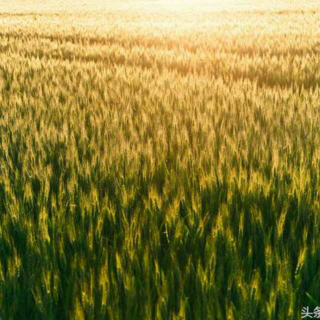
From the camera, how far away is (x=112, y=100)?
3.56 metres

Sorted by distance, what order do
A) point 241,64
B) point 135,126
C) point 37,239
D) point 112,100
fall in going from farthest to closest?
point 241,64
point 112,100
point 135,126
point 37,239

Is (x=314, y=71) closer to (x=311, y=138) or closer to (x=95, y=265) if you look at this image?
(x=311, y=138)

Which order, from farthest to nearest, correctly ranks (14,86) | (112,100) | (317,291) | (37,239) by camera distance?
(14,86) < (112,100) < (37,239) < (317,291)

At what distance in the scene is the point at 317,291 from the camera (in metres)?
1.15

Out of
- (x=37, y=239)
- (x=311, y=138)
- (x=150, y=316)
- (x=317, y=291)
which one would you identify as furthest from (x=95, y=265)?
(x=311, y=138)

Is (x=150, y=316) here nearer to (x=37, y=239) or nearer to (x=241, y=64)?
(x=37, y=239)

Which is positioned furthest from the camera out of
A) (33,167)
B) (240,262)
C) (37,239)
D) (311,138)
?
(311,138)

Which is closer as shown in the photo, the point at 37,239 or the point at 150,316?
the point at 150,316

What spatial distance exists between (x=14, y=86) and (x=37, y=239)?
128 inches

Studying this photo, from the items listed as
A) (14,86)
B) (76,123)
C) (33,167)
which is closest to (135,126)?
(76,123)

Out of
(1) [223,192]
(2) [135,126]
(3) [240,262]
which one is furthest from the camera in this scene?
(2) [135,126]

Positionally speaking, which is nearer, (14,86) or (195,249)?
(195,249)

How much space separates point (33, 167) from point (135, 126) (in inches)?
29.8

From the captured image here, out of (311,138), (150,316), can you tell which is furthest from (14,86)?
(150,316)
